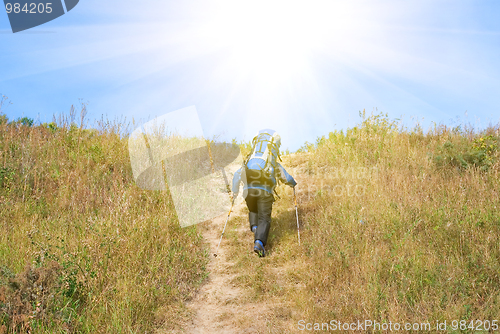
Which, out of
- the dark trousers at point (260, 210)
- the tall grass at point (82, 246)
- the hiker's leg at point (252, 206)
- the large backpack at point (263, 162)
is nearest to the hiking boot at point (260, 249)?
the dark trousers at point (260, 210)

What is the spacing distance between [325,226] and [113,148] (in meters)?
6.46

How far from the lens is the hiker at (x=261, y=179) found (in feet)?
21.0

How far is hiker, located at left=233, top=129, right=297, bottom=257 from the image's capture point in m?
6.39

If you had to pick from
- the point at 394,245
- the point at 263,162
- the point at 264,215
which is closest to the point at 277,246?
the point at 264,215

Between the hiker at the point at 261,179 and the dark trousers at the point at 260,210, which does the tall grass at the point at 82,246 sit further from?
the hiker at the point at 261,179

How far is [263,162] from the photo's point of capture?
6.43 metres

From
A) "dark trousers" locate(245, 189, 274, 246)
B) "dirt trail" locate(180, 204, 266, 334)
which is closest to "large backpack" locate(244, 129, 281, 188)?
"dark trousers" locate(245, 189, 274, 246)

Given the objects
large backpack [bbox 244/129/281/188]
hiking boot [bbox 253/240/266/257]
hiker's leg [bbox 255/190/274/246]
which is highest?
large backpack [bbox 244/129/281/188]

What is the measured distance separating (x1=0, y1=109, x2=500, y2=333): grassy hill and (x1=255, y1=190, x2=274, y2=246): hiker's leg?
37cm

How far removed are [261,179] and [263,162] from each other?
0.36 m

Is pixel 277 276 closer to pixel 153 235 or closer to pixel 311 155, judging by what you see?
pixel 153 235

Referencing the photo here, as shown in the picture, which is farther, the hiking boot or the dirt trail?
the hiking boot

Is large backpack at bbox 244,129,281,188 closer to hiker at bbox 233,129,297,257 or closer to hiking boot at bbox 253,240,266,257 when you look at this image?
hiker at bbox 233,129,297,257

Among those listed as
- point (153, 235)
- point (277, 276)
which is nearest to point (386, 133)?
point (277, 276)
